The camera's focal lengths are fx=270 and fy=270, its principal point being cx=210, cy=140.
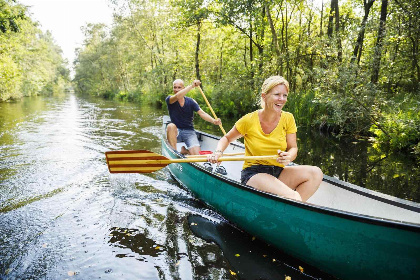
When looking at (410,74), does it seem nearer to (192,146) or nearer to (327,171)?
(327,171)

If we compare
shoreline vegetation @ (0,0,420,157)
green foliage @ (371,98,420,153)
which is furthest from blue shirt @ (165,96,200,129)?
green foliage @ (371,98,420,153)

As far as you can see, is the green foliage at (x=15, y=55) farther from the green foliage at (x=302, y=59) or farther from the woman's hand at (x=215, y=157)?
the woman's hand at (x=215, y=157)

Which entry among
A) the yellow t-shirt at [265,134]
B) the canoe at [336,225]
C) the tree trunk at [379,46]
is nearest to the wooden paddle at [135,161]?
the canoe at [336,225]

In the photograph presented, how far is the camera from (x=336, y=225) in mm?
2057

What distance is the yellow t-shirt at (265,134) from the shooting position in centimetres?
276

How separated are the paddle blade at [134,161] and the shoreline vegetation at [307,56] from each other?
214 inches

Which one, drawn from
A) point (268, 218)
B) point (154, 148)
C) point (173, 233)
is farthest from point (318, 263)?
point (154, 148)

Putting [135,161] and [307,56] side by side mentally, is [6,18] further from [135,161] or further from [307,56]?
[307,56]

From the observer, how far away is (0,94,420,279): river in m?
2.51

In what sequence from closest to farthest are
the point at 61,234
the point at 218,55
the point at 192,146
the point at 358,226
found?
the point at 358,226
the point at 61,234
the point at 192,146
the point at 218,55

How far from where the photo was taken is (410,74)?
433 inches

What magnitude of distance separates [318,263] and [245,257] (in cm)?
71

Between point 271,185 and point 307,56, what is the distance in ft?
31.9

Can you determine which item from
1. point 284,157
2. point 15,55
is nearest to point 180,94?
point 284,157
